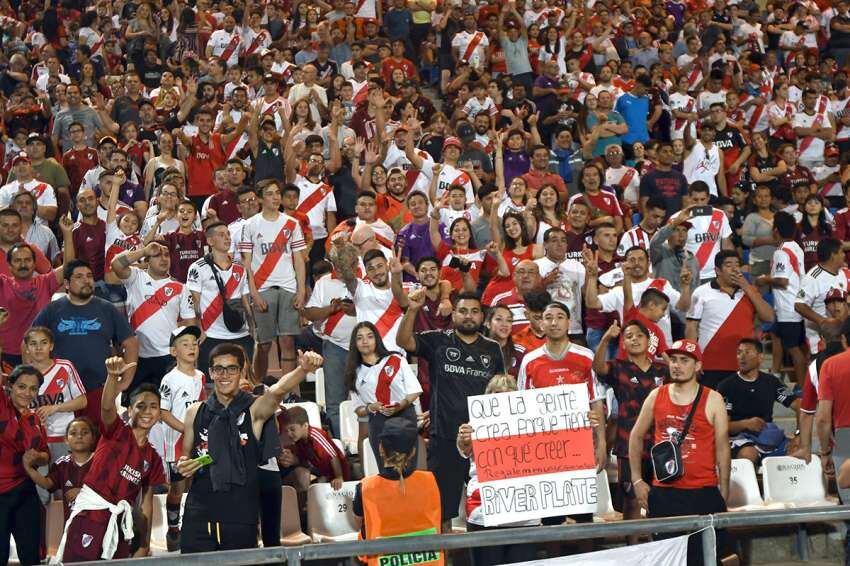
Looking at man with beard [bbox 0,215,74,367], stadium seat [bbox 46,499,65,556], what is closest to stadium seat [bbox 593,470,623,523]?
stadium seat [bbox 46,499,65,556]

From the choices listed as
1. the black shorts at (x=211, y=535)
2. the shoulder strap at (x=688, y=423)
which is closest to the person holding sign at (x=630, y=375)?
the shoulder strap at (x=688, y=423)

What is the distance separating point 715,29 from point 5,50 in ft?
34.1

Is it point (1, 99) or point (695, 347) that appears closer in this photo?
point (695, 347)

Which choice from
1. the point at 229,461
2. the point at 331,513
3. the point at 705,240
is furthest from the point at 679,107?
the point at 229,461

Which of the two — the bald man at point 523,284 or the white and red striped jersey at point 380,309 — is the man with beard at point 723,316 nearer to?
the bald man at point 523,284

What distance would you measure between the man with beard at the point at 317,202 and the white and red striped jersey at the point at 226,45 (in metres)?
5.39

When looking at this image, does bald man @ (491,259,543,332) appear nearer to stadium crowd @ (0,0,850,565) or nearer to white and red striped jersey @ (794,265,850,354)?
stadium crowd @ (0,0,850,565)

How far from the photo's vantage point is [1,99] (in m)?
18.3

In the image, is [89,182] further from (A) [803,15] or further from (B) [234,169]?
(A) [803,15]

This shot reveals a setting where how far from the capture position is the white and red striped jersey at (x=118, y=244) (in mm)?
13289

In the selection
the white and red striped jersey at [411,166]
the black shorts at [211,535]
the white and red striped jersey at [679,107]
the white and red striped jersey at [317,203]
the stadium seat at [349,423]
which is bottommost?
the black shorts at [211,535]

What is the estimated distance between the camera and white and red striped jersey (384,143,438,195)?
15938 millimetres

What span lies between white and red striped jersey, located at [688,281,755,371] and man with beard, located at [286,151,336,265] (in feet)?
13.9

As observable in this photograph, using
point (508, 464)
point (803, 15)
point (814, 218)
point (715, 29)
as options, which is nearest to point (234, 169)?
point (814, 218)
